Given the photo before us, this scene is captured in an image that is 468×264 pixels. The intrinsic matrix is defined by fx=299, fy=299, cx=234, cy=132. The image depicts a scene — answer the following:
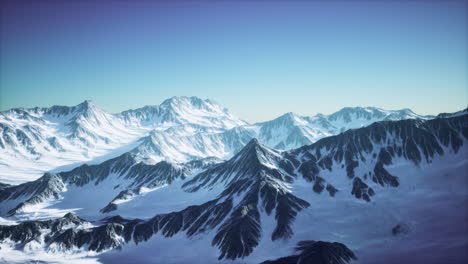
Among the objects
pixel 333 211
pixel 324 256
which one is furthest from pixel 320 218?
pixel 324 256

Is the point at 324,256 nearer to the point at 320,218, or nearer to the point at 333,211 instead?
the point at 320,218

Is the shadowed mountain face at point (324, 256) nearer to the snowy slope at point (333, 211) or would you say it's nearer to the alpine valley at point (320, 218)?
the alpine valley at point (320, 218)

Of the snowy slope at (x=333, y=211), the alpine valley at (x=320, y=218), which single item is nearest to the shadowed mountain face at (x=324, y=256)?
the alpine valley at (x=320, y=218)

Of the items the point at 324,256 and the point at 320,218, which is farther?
the point at 320,218

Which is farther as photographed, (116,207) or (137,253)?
(116,207)

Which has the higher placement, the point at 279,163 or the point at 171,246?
the point at 279,163

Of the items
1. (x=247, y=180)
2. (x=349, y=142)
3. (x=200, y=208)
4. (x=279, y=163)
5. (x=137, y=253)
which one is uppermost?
(x=349, y=142)

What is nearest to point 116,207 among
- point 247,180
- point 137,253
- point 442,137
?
point 137,253

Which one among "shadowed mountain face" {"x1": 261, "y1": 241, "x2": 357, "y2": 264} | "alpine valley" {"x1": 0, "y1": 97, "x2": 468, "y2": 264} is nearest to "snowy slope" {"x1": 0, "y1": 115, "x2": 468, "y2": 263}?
"alpine valley" {"x1": 0, "y1": 97, "x2": 468, "y2": 264}

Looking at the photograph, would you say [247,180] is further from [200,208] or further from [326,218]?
[326,218]
